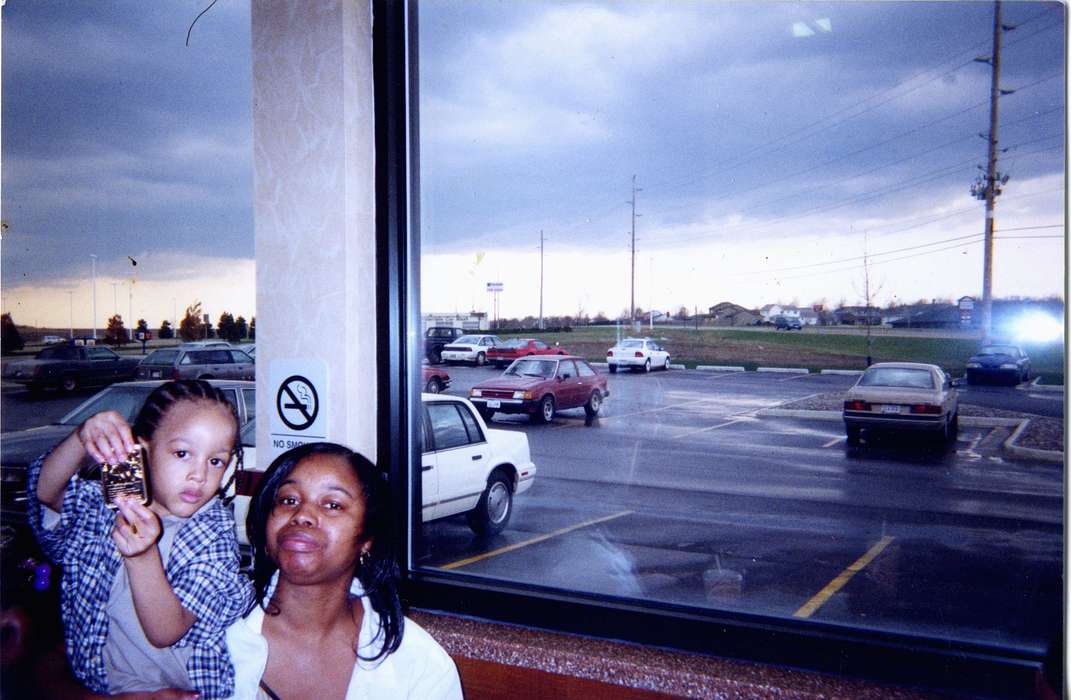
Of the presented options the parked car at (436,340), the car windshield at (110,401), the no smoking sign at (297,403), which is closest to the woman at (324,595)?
the car windshield at (110,401)

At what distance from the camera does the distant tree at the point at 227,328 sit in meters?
2.49

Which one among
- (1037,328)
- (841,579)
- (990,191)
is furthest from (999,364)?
(841,579)

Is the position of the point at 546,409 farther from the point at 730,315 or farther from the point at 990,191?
the point at 990,191

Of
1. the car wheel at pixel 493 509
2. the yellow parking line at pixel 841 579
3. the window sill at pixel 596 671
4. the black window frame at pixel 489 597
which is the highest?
the black window frame at pixel 489 597

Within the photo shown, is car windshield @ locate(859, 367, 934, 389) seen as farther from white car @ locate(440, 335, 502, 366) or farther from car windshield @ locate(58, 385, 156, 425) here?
car windshield @ locate(58, 385, 156, 425)

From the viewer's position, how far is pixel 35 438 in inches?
74.7

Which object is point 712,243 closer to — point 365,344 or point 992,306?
point 992,306

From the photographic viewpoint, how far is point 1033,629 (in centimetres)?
185

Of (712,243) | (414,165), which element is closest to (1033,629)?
(712,243)

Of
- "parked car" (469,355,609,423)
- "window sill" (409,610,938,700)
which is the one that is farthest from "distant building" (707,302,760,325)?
"window sill" (409,610,938,700)

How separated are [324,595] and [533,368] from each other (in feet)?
6.64

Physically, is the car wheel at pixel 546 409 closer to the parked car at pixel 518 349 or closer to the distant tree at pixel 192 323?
the parked car at pixel 518 349

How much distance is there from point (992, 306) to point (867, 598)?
141 cm

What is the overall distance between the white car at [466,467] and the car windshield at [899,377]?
69.9 inches
